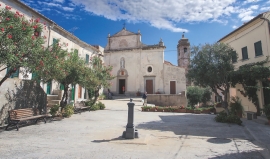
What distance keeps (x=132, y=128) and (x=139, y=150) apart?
1076 millimetres

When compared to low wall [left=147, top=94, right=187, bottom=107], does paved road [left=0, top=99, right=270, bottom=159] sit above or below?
below

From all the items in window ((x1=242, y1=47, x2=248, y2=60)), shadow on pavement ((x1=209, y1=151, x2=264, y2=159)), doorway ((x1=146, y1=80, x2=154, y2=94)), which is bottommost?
shadow on pavement ((x1=209, y1=151, x2=264, y2=159))

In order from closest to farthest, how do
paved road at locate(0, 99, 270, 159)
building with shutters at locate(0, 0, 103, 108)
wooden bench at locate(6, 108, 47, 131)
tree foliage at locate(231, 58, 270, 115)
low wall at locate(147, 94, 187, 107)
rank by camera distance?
1. paved road at locate(0, 99, 270, 159)
2. wooden bench at locate(6, 108, 47, 131)
3. building with shutters at locate(0, 0, 103, 108)
4. tree foliage at locate(231, 58, 270, 115)
5. low wall at locate(147, 94, 187, 107)

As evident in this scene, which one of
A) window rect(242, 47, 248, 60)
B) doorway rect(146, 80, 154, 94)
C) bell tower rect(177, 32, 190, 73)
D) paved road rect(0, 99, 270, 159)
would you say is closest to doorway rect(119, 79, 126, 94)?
doorway rect(146, 80, 154, 94)

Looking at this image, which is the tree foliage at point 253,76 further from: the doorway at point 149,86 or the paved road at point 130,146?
the doorway at point 149,86

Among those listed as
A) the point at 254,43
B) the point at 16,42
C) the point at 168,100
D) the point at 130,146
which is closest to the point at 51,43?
the point at 16,42

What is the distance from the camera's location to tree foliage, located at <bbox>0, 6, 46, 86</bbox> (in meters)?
4.99

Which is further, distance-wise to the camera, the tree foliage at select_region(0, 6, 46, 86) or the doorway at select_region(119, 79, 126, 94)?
the doorway at select_region(119, 79, 126, 94)

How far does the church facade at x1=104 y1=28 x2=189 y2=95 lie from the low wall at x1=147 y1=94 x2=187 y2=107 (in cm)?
549

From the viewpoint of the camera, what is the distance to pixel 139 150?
15.6 ft

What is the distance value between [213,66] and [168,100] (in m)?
11.8

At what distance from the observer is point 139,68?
28.8 meters

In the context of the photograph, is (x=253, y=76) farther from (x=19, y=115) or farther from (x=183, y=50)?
(x=183, y=50)

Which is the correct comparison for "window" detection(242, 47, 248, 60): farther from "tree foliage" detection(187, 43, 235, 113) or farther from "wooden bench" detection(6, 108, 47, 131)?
"wooden bench" detection(6, 108, 47, 131)
